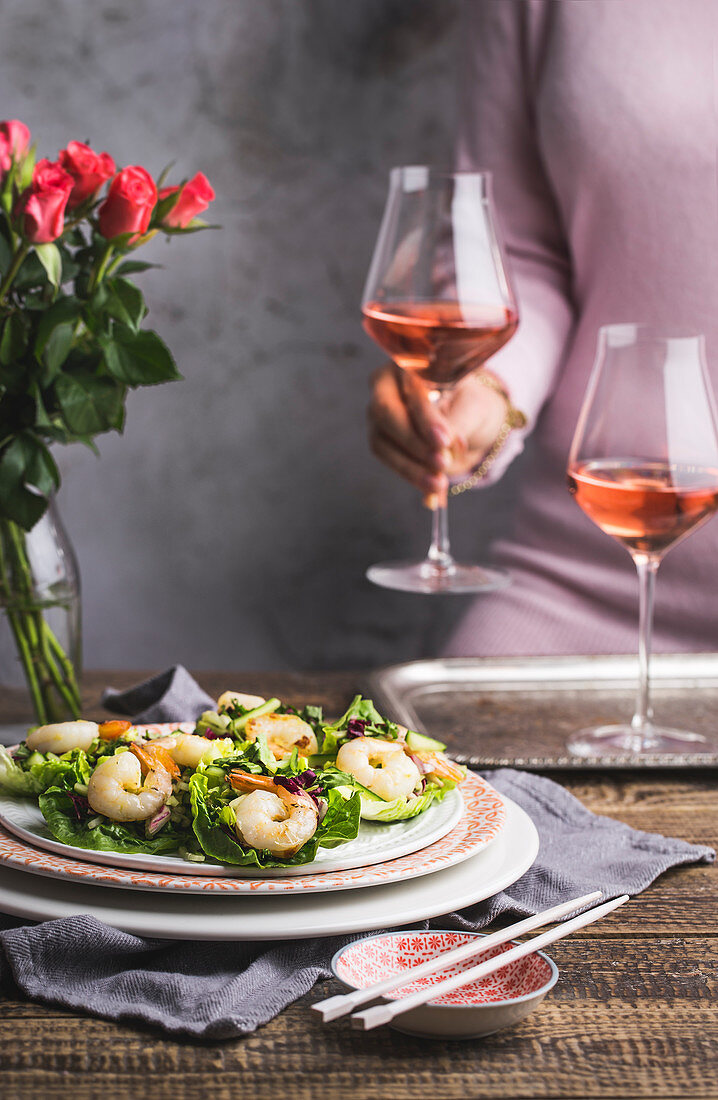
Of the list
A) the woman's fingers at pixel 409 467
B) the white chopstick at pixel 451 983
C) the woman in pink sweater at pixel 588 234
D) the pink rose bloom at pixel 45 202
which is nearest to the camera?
the white chopstick at pixel 451 983

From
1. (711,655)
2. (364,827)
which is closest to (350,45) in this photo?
(711,655)

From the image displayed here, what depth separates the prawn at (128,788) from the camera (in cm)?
60

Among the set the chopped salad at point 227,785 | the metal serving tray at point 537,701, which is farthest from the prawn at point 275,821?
the metal serving tray at point 537,701

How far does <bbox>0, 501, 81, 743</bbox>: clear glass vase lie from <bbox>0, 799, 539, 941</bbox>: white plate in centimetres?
42

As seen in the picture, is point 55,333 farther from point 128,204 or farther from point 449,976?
point 449,976

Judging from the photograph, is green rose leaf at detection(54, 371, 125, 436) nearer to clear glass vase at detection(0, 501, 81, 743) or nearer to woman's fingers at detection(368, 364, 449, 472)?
clear glass vase at detection(0, 501, 81, 743)

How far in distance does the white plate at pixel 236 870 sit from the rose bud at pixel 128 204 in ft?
1.62

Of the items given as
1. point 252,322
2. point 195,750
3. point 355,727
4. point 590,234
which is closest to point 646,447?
point 355,727

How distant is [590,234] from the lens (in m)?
1.68

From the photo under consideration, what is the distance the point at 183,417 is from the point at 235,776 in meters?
2.44

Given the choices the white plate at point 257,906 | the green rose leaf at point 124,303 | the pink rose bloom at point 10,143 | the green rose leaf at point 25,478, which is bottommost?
the white plate at point 257,906

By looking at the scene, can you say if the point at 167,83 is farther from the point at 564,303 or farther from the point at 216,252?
the point at 564,303

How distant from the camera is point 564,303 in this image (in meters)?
1.76

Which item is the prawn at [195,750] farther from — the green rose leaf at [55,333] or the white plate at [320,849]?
the green rose leaf at [55,333]
